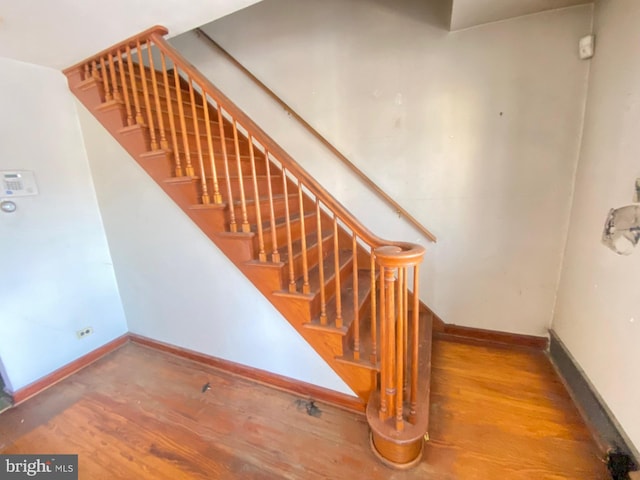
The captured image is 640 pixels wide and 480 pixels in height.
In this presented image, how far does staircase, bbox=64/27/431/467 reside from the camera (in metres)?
1.28

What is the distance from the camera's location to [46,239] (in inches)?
77.0

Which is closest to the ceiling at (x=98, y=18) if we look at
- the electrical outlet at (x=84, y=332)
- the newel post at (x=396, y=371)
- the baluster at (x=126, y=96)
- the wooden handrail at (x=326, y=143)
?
the baluster at (x=126, y=96)

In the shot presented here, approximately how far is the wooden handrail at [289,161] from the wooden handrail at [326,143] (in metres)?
0.98

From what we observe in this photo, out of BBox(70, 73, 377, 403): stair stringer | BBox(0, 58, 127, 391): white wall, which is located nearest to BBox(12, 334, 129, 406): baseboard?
BBox(0, 58, 127, 391): white wall

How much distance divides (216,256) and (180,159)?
0.69 metres

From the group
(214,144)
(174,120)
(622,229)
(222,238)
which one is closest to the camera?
(622,229)

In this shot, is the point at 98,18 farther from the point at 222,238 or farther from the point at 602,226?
the point at 602,226

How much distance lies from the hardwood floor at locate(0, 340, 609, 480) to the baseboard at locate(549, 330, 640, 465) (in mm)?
50

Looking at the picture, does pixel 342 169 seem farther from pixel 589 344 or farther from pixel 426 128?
pixel 589 344

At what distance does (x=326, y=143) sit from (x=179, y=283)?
1.66 metres

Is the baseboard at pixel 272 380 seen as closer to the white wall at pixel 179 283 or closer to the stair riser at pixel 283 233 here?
the white wall at pixel 179 283

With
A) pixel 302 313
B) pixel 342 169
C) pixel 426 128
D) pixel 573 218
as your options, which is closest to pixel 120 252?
pixel 302 313

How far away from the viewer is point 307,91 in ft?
7.88

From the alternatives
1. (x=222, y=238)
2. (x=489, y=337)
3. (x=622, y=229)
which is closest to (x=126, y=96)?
(x=222, y=238)
